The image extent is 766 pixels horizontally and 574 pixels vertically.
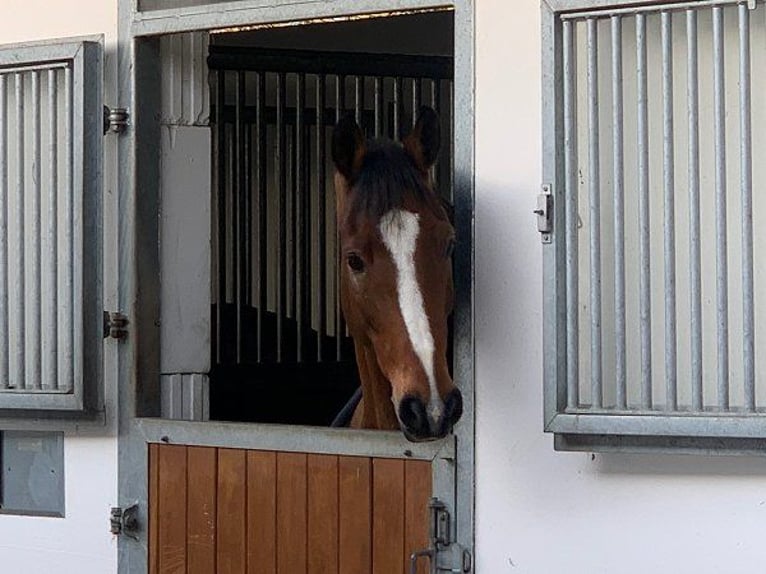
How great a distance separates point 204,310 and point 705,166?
62.1 inches

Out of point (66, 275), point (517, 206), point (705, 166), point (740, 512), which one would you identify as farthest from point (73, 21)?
point (740, 512)

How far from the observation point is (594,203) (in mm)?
3330

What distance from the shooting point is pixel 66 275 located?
4.13m

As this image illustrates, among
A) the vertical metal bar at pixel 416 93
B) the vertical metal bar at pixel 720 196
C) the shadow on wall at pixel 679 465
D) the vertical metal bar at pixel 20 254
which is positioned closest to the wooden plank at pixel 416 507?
the shadow on wall at pixel 679 465

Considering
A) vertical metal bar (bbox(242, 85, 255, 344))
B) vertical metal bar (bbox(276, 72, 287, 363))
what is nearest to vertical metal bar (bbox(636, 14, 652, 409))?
vertical metal bar (bbox(276, 72, 287, 363))

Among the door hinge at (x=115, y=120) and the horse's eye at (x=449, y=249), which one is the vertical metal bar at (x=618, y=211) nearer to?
the horse's eye at (x=449, y=249)

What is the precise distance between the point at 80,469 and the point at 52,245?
0.60 meters

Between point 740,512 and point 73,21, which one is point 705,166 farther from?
point 73,21

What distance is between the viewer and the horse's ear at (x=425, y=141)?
3.71 metres

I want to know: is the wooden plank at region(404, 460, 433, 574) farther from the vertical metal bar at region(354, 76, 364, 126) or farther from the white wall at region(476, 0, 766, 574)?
the vertical metal bar at region(354, 76, 364, 126)

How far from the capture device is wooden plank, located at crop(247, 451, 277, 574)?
3833 mm

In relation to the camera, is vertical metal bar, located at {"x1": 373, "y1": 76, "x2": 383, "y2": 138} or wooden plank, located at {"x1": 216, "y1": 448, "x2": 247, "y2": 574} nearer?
wooden plank, located at {"x1": 216, "y1": 448, "x2": 247, "y2": 574}

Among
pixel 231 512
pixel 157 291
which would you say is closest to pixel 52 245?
pixel 157 291

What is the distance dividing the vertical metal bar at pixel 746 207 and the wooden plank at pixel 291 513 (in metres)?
1.13
